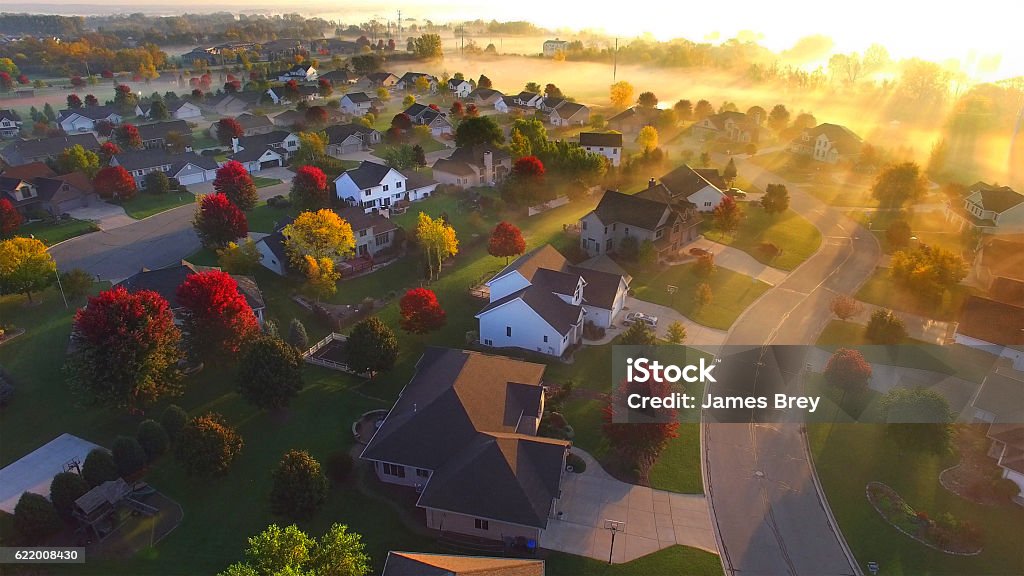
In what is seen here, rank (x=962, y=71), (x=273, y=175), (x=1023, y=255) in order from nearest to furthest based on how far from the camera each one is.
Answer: (x=1023, y=255), (x=273, y=175), (x=962, y=71)

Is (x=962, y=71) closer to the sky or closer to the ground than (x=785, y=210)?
closer to the sky

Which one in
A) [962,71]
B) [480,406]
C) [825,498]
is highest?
[962,71]

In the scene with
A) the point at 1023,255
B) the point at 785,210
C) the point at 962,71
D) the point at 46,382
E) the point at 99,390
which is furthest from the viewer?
the point at 962,71

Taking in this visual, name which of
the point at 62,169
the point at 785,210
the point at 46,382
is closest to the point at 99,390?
the point at 46,382

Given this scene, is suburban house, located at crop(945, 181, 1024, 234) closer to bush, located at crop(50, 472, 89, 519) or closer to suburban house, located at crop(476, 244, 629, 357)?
suburban house, located at crop(476, 244, 629, 357)

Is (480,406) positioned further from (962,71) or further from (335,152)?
(962,71)

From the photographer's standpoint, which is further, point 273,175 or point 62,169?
point 273,175

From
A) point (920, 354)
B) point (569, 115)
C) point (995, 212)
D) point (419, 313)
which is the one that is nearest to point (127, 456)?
point (419, 313)
